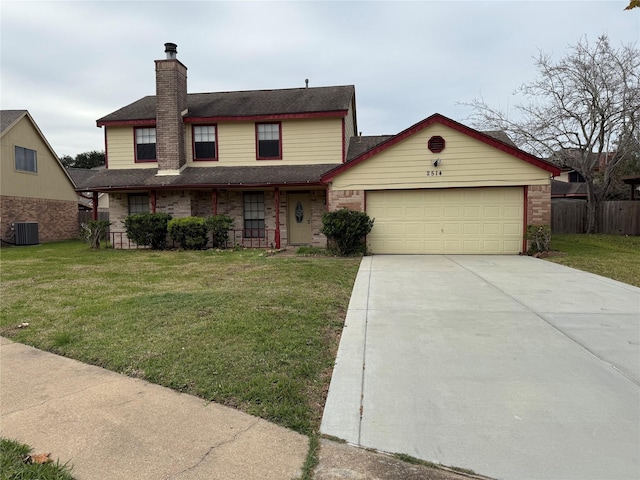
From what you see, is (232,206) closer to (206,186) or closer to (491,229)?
(206,186)

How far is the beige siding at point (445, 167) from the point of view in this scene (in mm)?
13055

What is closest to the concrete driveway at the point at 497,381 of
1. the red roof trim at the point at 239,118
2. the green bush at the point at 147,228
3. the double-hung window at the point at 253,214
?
the double-hung window at the point at 253,214

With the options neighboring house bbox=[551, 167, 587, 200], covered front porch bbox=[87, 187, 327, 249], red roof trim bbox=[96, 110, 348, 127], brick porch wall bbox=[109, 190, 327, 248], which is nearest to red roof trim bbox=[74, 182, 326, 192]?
covered front porch bbox=[87, 187, 327, 249]

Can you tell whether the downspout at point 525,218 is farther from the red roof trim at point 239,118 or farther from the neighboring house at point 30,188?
the neighboring house at point 30,188

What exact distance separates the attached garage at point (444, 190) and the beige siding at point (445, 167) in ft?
0.10

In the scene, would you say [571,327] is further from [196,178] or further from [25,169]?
[25,169]

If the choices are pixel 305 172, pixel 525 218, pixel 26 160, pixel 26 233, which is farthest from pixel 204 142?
pixel 525 218

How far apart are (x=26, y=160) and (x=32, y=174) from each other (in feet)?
2.51

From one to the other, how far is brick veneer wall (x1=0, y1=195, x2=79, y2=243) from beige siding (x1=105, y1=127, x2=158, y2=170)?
662 cm

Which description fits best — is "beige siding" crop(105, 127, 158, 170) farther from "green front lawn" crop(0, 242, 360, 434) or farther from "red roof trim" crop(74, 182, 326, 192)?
"green front lawn" crop(0, 242, 360, 434)

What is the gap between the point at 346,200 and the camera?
1399 cm

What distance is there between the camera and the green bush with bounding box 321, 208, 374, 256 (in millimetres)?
12953

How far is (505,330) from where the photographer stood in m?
5.22

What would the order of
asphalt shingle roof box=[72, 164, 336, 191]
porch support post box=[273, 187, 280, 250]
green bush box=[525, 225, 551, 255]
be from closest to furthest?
green bush box=[525, 225, 551, 255] < asphalt shingle roof box=[72, 164, 336, 191] < porch support post box=[273, 187, 280, 250]
